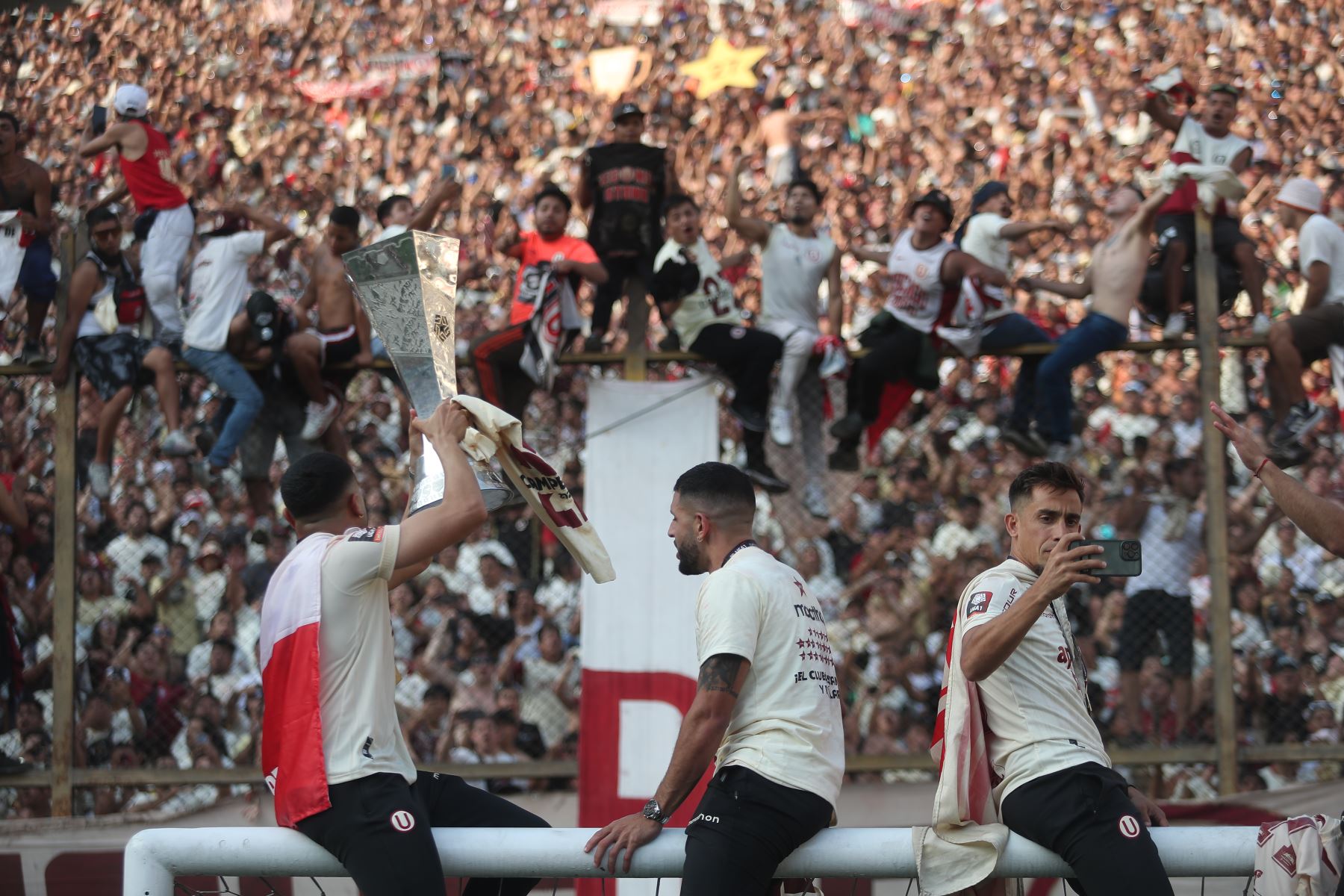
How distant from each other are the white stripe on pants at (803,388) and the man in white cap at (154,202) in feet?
11.6

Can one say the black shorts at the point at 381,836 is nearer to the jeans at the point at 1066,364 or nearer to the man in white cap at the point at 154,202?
the jeans at the point at 1066,364

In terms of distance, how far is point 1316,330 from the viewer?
8.05 meters

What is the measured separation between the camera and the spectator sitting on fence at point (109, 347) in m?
8.32

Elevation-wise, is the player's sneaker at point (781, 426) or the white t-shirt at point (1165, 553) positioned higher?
the player's sneaker at point (781, 426)

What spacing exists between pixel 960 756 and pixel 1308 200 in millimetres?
5899

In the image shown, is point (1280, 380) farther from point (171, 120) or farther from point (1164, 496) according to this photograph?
point (171, 120)

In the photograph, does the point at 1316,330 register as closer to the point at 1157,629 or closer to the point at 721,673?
the point at 1157,629

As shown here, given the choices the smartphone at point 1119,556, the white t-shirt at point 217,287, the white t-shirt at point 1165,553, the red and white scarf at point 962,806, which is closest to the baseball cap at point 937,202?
the white t-shirt at point 1165,553

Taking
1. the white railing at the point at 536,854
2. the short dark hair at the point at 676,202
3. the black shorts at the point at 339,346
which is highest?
the short dark hair at the point at 676,202

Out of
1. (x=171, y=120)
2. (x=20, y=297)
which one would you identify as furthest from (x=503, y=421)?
(x=171, y=120)

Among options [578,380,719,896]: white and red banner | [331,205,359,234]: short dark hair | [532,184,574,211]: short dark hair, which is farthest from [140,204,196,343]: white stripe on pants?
[578,380,719,896]: white and red banner

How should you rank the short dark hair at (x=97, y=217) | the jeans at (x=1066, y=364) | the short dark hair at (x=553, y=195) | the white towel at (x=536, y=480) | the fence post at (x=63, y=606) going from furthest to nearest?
the short dark hair at (x=553, y=195), the short dark hair at (x=97, y=217), the jeans at (x=1066, y=364), the fence post at (x=63, y=606), the white towel at (x=536, y=480)

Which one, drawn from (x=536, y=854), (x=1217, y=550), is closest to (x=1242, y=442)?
(x=536, y=854)

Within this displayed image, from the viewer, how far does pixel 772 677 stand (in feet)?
13.4
